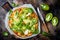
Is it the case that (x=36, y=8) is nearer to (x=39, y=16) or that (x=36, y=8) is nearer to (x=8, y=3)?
(x=39, y=16)

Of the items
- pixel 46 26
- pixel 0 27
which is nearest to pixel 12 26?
pixel 0 27

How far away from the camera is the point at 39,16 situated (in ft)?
3.17

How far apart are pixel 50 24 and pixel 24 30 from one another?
14cm

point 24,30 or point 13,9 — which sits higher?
point 13,9

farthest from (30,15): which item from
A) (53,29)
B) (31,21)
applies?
(53,29)

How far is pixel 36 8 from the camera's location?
0.97 meters

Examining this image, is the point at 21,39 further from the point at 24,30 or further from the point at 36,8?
the point at 36,8

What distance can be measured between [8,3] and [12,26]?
0.40ft

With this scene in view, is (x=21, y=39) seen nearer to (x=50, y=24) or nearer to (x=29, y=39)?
(x=29, y=39)

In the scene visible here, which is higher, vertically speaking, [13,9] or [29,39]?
[13,9]

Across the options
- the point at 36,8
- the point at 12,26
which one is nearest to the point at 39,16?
the point at 36,8

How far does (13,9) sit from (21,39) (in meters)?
0.16

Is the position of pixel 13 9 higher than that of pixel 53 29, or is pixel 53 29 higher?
pixel 13 9

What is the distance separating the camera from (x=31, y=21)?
942 mm
